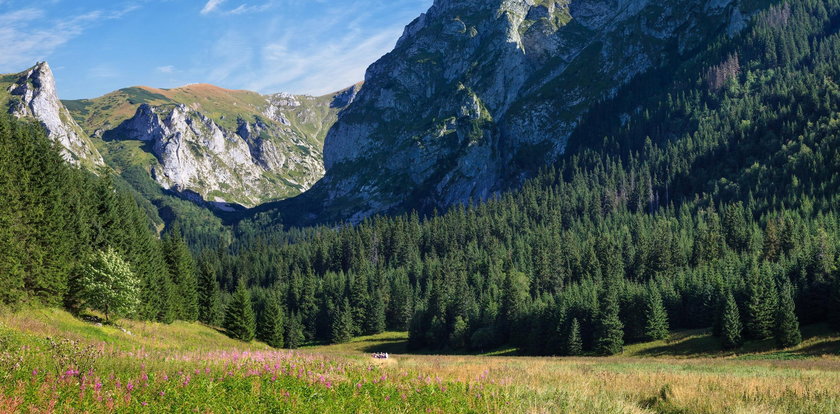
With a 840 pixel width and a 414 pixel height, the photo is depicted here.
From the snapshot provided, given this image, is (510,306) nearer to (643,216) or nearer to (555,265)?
(555,265)

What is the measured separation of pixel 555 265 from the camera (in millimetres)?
135625

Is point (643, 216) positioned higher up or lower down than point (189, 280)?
higher up

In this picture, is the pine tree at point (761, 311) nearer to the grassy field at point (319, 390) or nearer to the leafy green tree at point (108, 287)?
the grassy field at point (319, 390)

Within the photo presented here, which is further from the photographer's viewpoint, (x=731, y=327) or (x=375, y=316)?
(x=375, y=316)

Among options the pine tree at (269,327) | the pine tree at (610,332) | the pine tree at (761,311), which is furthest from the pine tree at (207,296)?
the pine tree at (761,311)

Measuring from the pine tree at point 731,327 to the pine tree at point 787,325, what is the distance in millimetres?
4556

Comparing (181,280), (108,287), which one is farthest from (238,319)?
(108,287)

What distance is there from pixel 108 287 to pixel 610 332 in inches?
2785

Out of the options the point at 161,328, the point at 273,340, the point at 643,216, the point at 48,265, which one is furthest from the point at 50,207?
the point at 643,216

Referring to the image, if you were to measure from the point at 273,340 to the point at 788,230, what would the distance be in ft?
377

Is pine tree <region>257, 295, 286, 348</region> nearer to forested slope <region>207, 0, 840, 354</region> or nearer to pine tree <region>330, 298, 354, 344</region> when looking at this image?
forested slope <region>207, 0, 840, 354</region>

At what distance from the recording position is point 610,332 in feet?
264

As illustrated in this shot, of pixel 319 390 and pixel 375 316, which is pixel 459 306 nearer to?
pixel 375 316

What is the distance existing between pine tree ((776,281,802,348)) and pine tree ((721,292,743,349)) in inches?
179
